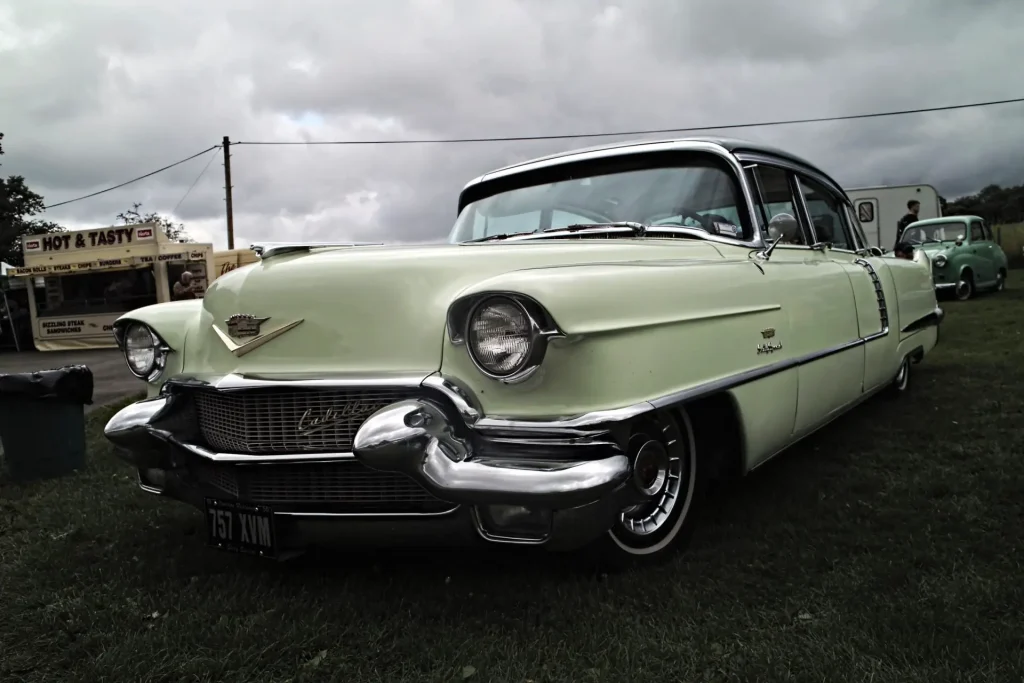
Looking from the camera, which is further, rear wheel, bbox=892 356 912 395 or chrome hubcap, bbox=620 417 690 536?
rear wheel, bbox=892 356 912 395

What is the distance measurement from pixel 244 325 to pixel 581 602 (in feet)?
4.53

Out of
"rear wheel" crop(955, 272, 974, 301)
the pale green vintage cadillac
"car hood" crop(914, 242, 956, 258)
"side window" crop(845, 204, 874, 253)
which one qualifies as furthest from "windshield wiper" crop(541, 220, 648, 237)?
"rear wheel" crop(955, 272, 974, 301)

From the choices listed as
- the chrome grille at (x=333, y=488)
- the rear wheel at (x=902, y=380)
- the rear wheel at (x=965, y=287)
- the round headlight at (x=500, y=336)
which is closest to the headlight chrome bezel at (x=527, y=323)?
the round headlight at (x=500, y=336)

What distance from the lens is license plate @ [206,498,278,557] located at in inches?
89.4

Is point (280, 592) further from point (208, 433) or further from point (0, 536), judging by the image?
point (0, 536)

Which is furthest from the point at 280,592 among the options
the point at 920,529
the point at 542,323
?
the point at 920,529

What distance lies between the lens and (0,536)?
338 cm

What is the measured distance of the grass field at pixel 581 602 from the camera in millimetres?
1971

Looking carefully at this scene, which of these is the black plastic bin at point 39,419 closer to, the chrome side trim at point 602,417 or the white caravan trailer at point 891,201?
the chrome side trim at point 602,417

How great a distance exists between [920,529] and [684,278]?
4.35ft

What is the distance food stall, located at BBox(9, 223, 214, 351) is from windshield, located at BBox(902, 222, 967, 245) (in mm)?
13599

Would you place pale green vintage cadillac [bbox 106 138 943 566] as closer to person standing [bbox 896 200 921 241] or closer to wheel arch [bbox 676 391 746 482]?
wheel arch [bbox 676 391 746 482]

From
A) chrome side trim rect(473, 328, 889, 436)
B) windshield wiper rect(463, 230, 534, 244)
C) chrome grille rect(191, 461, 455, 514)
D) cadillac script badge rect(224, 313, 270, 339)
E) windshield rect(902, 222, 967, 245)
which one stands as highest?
windshield rect(902, 222, 967, 245)

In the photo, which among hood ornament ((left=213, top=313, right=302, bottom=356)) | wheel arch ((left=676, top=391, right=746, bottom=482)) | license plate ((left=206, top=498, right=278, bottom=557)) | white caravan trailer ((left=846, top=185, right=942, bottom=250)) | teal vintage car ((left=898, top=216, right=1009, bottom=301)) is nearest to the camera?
license plate ((left=206, top=498, right=278, bottom=557))
